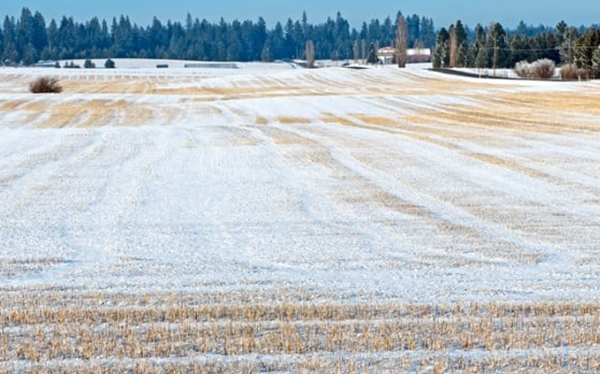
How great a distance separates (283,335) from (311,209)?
702 cm

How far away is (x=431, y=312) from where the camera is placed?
790 cm

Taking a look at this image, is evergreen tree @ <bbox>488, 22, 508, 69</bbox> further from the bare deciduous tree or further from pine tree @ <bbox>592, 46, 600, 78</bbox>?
pine tree @ <bbox>592, 46, 600, 78</bbox>

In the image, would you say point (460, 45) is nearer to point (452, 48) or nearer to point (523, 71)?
point (452, 48)

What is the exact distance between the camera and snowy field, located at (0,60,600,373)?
22.7ft

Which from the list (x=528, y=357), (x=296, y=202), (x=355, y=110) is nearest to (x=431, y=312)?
(x=528, y=357)

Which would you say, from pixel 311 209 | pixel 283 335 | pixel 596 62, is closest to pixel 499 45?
pixel 596 62

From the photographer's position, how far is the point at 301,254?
→ 10578mm

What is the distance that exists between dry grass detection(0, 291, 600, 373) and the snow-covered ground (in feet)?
1.83

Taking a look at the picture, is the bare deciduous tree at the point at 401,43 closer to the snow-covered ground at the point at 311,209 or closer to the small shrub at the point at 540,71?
the small shrub at the point at 540,71

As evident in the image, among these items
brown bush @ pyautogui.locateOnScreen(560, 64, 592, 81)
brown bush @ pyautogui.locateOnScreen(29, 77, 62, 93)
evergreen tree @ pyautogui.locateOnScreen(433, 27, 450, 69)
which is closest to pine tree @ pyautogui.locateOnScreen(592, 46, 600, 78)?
brown bush @ pyautogui.locateOnScreen(560, 64, 592, 81)

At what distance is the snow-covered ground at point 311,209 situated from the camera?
30.8 ft

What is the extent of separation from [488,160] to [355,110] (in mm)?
21775

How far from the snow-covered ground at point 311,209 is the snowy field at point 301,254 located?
48 millimetres

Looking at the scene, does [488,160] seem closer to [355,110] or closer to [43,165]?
[43,165]
